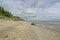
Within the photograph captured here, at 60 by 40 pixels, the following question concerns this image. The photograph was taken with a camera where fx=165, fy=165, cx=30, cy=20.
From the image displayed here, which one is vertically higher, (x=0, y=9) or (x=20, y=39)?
(x=0, y=9)

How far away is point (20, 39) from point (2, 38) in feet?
3.87

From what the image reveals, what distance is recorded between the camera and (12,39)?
392 inches

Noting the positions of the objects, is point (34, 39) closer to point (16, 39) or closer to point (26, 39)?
point (26, 39)

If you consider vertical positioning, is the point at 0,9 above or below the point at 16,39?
above

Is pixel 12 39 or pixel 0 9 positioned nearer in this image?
pixel 12 39

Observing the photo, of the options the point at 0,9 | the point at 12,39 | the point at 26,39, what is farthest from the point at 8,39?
the point at 0,9

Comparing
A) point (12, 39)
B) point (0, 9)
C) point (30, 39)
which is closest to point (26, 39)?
point (30, 39)

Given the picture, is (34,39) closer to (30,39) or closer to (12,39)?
(30,39)

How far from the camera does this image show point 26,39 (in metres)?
10.7

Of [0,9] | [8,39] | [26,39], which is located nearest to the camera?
[8,39]

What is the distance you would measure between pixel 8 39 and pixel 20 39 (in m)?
0.88

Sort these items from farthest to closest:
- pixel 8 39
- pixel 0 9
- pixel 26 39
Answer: pixel 0 9
pixel 26 39
pixel 8 39

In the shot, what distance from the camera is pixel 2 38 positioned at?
9812mm

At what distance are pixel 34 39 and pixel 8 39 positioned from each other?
2022 millimetres
